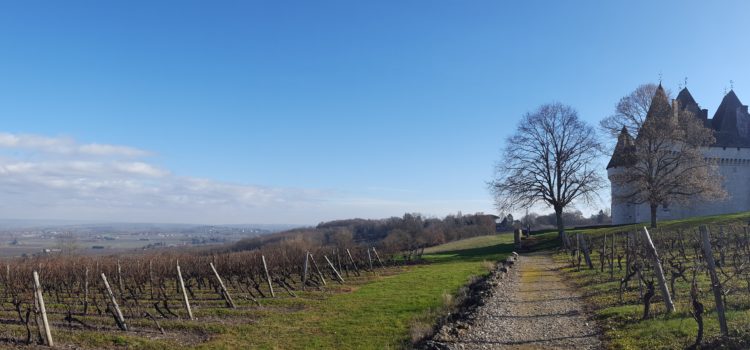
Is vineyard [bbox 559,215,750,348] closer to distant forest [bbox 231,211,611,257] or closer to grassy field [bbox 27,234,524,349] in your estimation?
grassy field [bbox 27,234,524,349]

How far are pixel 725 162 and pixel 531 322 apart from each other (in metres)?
48.0

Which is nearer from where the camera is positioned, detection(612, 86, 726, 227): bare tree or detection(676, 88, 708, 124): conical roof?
detection(612, 86, 726, 227): bare tree

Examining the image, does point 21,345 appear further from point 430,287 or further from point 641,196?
point 641,196

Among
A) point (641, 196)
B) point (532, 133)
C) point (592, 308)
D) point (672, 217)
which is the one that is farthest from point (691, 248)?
point (672, 217)

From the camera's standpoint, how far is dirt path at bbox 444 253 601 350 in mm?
9773

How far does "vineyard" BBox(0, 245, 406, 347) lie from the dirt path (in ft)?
21.9

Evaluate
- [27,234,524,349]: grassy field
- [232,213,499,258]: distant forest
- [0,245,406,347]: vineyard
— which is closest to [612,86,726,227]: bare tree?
[0,245,406,347]: vineyard

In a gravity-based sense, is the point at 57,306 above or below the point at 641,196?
below

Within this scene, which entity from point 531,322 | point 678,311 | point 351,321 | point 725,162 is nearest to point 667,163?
point 725,162

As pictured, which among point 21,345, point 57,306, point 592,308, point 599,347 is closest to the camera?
point 599,347

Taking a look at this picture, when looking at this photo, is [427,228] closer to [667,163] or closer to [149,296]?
[667,163]

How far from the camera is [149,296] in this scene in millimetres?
22250

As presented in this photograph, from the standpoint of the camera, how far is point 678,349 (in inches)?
325

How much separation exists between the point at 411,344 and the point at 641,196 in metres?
32.7
